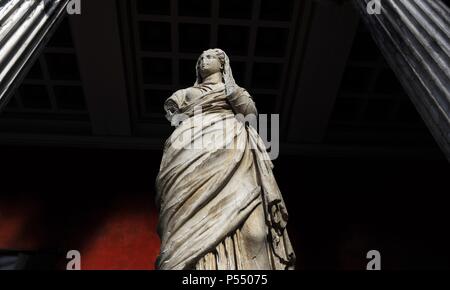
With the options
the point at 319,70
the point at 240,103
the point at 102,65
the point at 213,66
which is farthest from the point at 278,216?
the point at 102,65

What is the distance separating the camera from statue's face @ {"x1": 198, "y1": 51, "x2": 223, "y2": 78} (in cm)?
346

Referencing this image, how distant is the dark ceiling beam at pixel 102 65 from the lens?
686 cm

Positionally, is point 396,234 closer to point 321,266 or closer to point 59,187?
point 321,266

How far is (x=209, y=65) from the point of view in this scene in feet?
11.4

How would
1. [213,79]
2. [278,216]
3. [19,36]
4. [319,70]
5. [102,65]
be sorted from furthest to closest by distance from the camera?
[319,70] → [102,65] → [213,79] → [19,36] → [278,216]

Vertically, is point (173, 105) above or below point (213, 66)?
below

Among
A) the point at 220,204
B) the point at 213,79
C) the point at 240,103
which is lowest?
the point at 220,204

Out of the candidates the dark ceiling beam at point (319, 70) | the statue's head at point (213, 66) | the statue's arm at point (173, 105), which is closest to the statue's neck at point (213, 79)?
the statue's head at point (213, 66)

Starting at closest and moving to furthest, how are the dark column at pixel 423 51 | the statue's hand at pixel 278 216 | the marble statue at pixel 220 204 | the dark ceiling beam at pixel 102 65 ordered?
the marble statue at pixel 220 204 → the statue's hand at pixel 278 216 → the dark column at pixel 423 51 → the dark ceiling beam at pixel 102 65

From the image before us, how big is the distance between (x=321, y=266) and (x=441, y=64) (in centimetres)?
489

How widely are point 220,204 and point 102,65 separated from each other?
19.4 ft

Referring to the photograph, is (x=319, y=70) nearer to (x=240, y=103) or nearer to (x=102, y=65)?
(x=102, y=65)

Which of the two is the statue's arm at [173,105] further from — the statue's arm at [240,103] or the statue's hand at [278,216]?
the statue's hand at [278,216]

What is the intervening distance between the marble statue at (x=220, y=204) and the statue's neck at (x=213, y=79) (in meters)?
0.54
